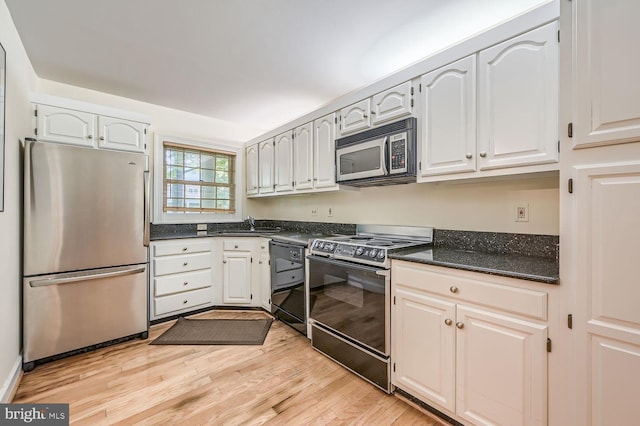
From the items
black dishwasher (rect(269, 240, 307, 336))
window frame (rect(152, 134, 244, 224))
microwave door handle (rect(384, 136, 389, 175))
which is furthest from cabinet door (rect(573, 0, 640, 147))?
window frame (rect(152, 134, 244, 224))

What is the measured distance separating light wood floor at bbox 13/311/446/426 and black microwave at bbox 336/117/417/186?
1.53 meters

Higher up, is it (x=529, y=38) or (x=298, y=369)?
(x=529, y=38)

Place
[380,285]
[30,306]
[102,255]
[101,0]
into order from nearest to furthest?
1. [101,0]
2. [380,285]
3. [30,306]
4. [102,255]

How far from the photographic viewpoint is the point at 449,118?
5.84 feet

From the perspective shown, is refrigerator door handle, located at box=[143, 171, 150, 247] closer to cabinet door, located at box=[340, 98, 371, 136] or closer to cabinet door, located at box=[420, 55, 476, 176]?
cabinet door, located at box=[340, 98, 371, 136]

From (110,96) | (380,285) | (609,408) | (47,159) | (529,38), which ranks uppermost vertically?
(110,96)

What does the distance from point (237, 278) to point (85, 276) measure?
143 centimetres

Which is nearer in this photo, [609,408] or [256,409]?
[609,408]

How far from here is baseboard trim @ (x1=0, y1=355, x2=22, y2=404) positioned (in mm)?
1677

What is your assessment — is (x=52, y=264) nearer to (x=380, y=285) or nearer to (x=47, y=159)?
(x=47, y=159)

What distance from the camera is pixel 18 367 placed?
1.99 meters

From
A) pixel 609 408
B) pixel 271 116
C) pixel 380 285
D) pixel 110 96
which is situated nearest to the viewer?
pixel 609 408

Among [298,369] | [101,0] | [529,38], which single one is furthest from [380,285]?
[101,0]

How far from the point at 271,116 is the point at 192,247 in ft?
6.55
